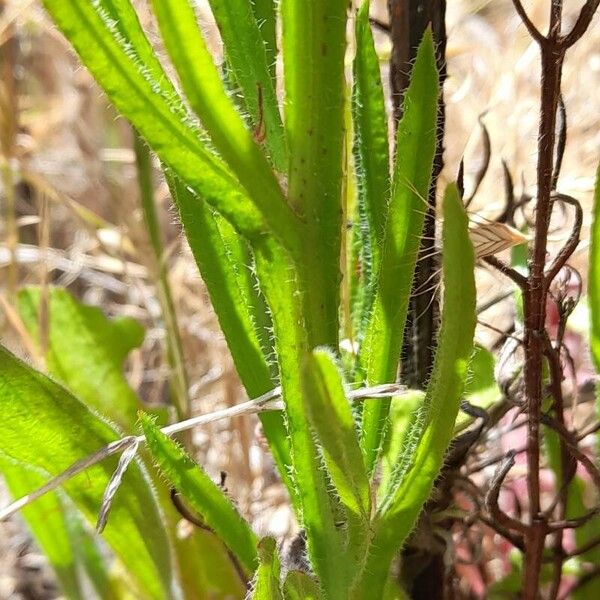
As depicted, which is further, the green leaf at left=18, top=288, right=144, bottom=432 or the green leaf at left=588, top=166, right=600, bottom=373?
the green leaf at left=18, top=288, right=144, bottom=432

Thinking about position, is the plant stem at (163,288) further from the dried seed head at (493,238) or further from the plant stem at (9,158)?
the dried seed head at (493,238)

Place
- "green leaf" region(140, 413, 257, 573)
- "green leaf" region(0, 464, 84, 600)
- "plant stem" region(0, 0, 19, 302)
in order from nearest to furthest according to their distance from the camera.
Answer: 1. "green leaf" region(140, 413, 257, 573)
2. "green leaf" region(0, 464, 84, 600)
3. "plant stem" region(0, 0, 19, 302)

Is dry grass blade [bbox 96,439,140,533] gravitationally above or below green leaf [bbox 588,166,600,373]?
below

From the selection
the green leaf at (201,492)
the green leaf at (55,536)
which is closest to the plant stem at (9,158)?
the green leaf at (55,536)

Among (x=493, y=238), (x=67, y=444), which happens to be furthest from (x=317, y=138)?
(x=67, y=444)

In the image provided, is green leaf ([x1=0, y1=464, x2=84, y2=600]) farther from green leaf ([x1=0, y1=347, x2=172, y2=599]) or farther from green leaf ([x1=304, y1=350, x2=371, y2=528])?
green leaf ([x1=304, y1=350, x2=371, y2=528])

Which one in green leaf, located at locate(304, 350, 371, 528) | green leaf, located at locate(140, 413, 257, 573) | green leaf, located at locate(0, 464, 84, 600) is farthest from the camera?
green leaf, located at locate(0, 464, 84, 600)

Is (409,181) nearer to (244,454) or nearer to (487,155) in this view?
(487,155)

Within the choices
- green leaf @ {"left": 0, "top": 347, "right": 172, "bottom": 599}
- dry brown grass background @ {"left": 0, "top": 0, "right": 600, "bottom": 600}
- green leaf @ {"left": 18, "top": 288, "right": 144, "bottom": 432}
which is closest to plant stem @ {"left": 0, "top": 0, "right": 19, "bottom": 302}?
dry brown grass background @ {"left": 0, "top": 0, "right": 600, "bottom": 600}

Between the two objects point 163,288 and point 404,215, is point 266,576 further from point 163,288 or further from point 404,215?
point 163,288
